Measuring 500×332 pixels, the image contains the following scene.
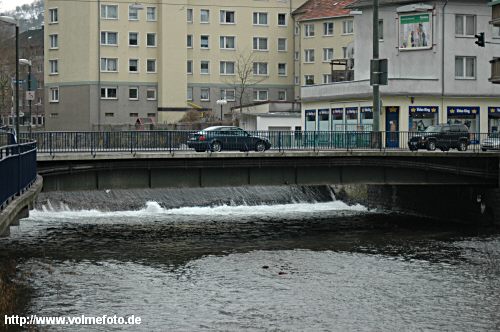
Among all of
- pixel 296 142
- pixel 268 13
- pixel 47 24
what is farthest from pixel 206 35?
pixel 296 142

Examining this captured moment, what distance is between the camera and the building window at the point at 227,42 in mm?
102863

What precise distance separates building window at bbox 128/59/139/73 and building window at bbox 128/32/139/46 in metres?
1.75

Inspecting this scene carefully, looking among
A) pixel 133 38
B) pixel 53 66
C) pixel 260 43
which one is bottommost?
pixel 53 66

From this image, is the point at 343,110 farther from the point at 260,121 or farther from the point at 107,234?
the point at 107,234

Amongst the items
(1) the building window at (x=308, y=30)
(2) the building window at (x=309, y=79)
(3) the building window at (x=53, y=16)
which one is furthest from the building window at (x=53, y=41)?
(2) the building window at (x=309, y=79)

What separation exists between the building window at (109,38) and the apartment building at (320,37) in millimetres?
20569

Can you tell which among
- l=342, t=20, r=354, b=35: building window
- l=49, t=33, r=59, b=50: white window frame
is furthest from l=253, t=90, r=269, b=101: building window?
l=49, t=33, r=59, b=50: white window frame

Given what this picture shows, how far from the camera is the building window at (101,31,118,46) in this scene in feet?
314

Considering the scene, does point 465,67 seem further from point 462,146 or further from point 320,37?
point 320,37

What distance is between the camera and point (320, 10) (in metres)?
103

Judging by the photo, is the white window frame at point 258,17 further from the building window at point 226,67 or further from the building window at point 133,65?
the building window at point 133,65

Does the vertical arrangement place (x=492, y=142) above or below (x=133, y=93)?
below

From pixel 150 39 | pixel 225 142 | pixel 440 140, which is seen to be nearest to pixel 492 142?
pixel 440 140

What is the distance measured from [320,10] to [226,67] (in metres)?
12.0
